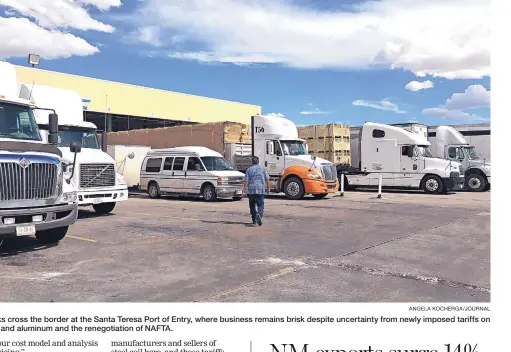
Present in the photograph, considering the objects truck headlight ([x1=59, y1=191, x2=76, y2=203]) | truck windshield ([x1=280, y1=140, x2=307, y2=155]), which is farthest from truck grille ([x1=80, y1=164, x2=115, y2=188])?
truck windshield ([x1=280, y1=140, x2=307, y2=155])

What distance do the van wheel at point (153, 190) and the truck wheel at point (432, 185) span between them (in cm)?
1168

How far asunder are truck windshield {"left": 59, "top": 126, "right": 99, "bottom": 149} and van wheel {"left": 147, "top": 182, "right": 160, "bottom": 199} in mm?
5762

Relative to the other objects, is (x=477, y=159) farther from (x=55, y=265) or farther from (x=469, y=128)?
(x=55, y=265)

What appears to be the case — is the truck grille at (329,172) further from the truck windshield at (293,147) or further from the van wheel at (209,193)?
the van wheel at (209,193)

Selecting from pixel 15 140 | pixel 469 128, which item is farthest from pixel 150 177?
pixel 469 128

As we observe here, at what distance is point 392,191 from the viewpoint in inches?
882

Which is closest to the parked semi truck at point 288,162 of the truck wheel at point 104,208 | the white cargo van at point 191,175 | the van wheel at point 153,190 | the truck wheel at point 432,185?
the white cargo van at point 191,175

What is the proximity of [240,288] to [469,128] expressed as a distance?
22985mm

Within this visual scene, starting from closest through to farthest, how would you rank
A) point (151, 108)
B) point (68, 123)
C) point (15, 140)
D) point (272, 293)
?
point (272, 293)
point (15, 140)
point (68, 123)
point (151, 108)

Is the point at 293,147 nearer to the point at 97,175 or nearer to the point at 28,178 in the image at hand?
the point at 97,175

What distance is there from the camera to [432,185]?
20.8m

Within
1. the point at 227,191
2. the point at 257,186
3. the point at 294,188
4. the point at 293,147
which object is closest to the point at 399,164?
the point at 293,147

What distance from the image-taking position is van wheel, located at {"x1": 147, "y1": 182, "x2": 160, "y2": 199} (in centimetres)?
1873

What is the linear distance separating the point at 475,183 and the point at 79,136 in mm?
18402
